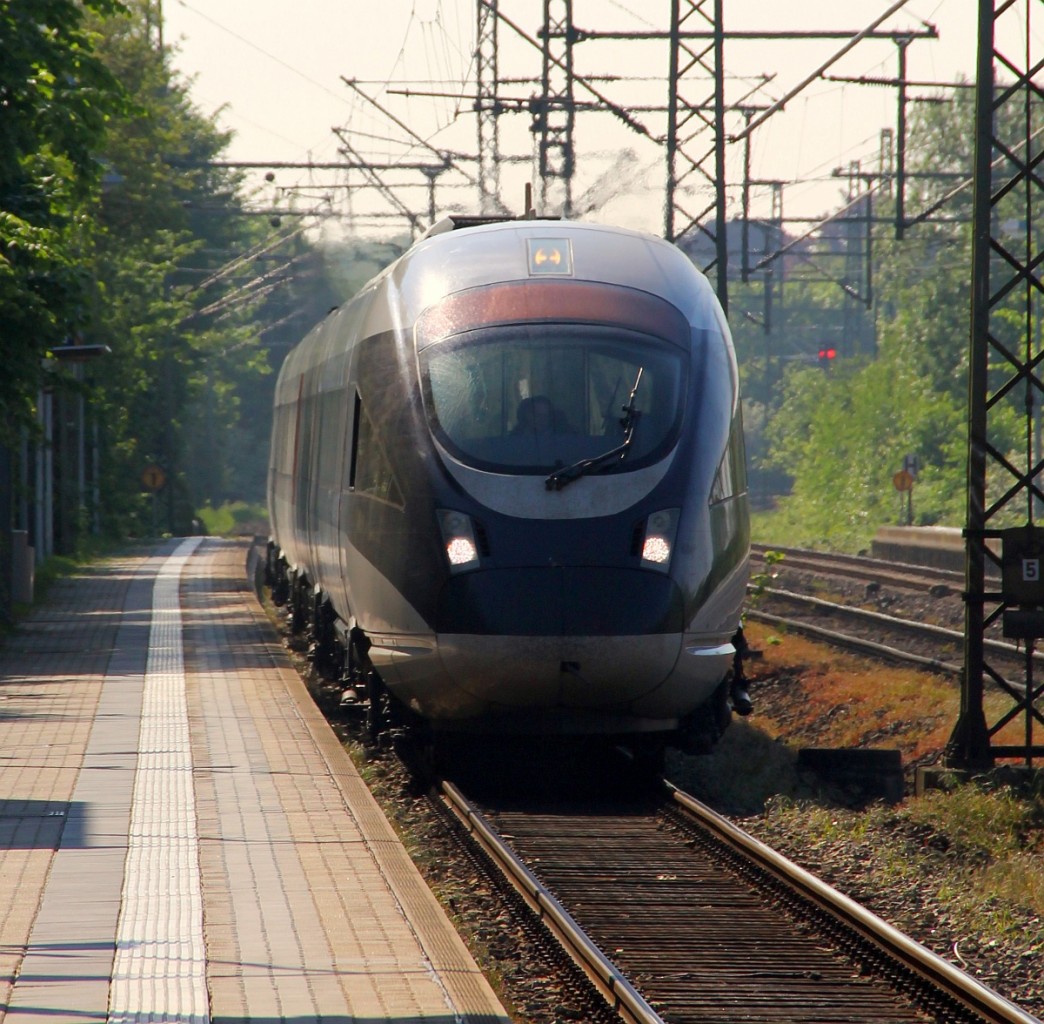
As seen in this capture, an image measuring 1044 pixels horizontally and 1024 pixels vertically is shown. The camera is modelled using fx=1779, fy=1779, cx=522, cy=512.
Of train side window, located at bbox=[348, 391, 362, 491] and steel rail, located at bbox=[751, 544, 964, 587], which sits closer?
train side window, located at bbox=[348, 391, 362, 491]

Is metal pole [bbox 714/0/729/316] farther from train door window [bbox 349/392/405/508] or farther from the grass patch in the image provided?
the grass patch

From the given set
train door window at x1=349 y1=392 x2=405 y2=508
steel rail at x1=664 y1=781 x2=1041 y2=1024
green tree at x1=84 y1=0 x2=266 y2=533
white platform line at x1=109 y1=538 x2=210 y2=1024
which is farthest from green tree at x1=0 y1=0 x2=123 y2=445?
steel rail at x1=664 y1=781 x2=1041 y2=1024

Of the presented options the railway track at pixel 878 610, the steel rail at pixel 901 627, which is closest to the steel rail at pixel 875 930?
the steel rail at pixel 901 627

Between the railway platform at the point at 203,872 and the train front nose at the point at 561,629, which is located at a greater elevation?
the train front nose at the point at 561,629

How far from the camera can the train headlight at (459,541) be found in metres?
9.49

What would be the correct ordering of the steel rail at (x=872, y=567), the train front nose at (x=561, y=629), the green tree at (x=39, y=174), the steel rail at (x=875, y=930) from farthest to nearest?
the steel rail at (x=872, y=567)
the green tree at (x=39, y=174)
the train front nose at (x=561, y=629)
the steel rail at (x=875, y=930)

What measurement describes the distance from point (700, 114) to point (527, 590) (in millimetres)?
14823

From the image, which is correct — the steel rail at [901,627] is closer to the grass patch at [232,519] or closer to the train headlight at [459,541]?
the train headlight at [459,541]

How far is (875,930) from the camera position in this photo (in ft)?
23.2

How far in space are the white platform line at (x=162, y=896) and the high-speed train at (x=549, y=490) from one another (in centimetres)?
146

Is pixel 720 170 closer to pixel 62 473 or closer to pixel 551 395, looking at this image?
pixel 551 395

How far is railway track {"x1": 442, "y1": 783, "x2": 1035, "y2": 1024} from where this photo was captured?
634 centimetres

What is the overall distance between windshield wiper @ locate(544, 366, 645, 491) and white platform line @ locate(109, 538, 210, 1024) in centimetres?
257

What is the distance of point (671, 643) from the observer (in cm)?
948
